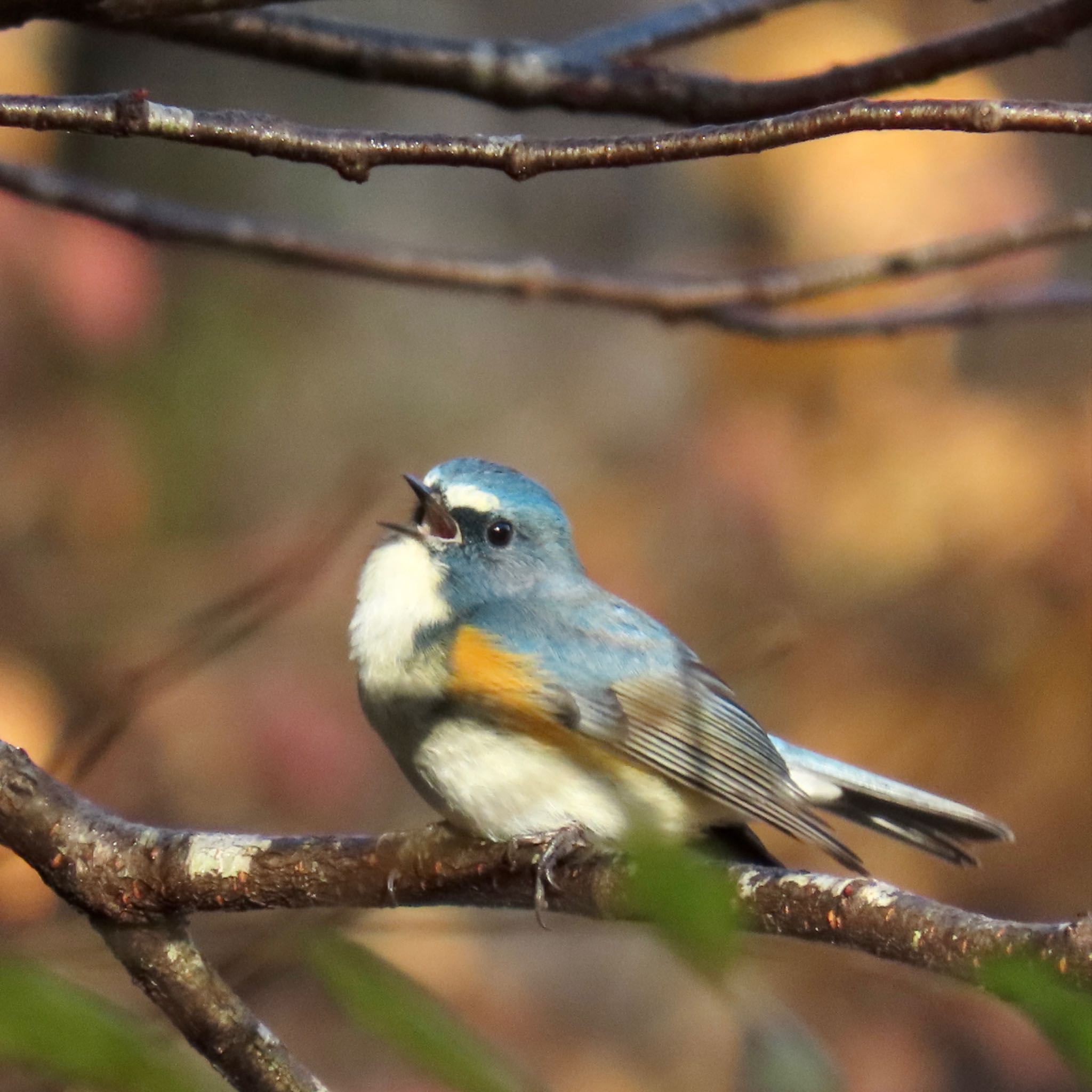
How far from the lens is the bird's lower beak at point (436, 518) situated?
10.1 feet

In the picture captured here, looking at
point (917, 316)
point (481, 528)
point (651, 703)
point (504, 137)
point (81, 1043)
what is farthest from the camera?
point (917, 316)

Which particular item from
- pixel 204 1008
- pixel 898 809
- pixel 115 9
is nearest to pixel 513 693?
pixel 898 809

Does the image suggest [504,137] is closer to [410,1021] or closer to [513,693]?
[410,1021]

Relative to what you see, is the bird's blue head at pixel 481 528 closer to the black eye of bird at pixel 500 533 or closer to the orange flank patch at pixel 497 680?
the black eye of bird at pixel 500 533

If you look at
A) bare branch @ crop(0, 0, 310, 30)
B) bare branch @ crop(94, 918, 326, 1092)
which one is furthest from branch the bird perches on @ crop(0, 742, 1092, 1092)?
bare branch @ crop(0, 0, 310, 30)

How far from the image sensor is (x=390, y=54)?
257 cm

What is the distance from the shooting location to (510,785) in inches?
98.5

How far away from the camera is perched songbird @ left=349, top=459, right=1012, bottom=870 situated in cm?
258

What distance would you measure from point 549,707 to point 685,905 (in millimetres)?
2030

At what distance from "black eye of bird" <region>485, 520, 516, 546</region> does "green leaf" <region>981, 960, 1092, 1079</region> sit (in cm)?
240

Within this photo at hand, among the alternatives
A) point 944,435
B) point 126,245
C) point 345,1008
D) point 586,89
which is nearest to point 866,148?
point 944,435

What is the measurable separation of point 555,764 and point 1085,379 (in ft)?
16.4

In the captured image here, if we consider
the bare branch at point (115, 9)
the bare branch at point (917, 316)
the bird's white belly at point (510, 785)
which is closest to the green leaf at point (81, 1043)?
the bare branch at point (115, 9)

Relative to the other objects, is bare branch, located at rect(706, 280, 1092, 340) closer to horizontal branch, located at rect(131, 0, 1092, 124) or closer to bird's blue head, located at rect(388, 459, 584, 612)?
bird's blue head, located at rect(388, 459, 584, 612)
